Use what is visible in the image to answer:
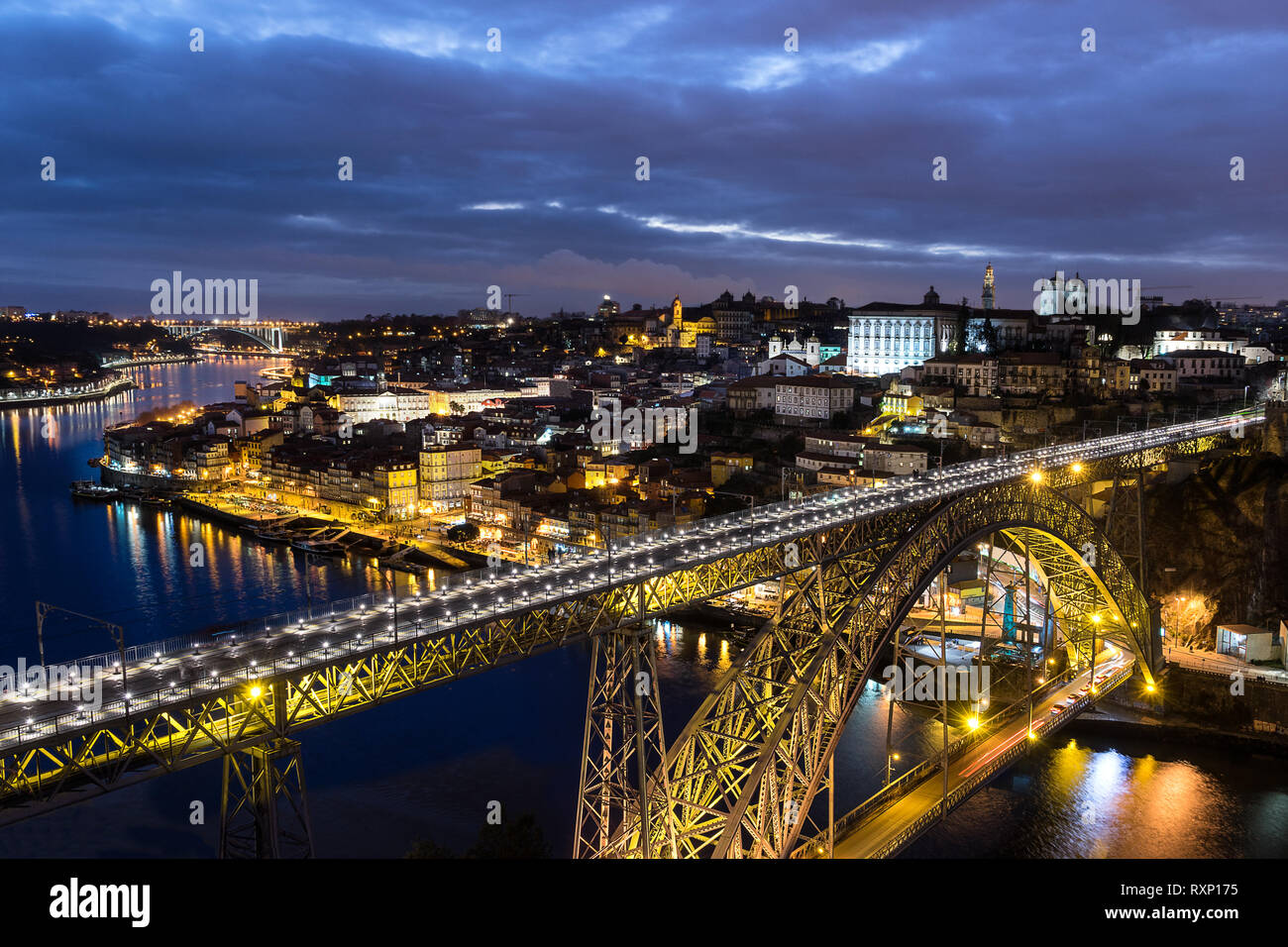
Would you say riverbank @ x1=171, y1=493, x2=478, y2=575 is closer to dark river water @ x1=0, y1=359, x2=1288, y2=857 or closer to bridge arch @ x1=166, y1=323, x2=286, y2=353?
dark river water @ x1=0, y1=359, x2=1288, y2=857

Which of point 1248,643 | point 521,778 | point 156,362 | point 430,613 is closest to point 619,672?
point 430,613

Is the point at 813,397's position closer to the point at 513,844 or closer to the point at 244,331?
the point at 513,844

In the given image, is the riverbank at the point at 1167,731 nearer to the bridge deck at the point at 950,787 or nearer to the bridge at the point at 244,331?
the bridge deck at the point at 950,787

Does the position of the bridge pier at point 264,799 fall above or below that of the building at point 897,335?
below

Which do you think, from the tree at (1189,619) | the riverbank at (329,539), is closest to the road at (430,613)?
the tree at (1189,619)
